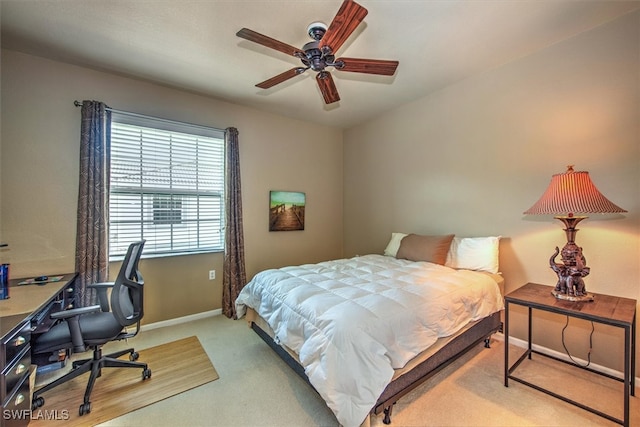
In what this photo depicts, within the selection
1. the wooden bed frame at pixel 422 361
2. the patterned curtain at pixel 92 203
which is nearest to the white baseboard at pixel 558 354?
the wooden bed frame at pixel 422 361

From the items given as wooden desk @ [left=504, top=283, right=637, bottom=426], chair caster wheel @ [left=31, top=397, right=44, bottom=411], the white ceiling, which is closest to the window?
the white ceiling

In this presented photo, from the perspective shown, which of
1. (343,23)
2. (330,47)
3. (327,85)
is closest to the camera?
(343,23)

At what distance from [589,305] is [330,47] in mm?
2578

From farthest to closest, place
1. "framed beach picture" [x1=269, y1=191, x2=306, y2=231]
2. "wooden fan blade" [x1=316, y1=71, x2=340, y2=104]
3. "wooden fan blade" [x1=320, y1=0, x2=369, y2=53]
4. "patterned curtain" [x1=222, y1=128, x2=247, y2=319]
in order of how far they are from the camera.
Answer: "framed beach picture" [x1=269, y1=191, x2=306, y2=231] < "patterned curtain" [x1=222, y1=128, x2=247, y2=319] < "wooden fan blade" [x1=316, y1=71, x2=340, y2=104] < "wooden fan blade" [x1=320, y1=0, x2=369, y2=53]

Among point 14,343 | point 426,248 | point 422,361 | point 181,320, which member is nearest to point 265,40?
point 14,343

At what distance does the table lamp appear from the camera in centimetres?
185

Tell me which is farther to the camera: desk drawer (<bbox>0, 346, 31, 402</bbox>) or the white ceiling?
the white ceiling

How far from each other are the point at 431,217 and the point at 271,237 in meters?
2.32

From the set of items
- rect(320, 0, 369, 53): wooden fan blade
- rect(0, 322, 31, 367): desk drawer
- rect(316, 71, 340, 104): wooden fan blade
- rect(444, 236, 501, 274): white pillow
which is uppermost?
rect(320, 0, 369, 53): wooden fan blade

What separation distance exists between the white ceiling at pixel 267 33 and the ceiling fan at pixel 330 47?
0.38 m

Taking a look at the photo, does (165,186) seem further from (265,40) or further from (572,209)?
(572,209)

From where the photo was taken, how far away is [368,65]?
6.60ft

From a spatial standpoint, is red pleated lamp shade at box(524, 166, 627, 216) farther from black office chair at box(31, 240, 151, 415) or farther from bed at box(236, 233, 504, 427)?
black office chair at box(31, 240, 151, 415)

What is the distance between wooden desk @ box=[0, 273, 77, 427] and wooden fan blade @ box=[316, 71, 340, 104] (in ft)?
8.31
